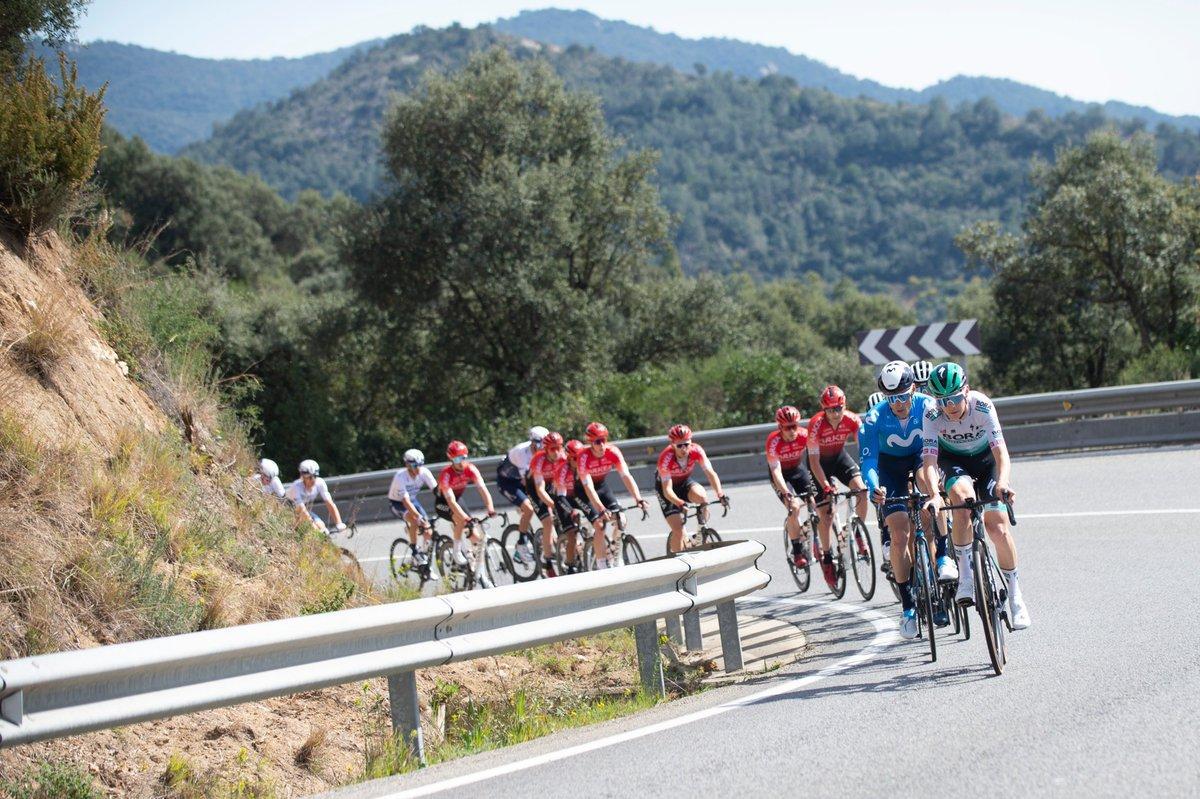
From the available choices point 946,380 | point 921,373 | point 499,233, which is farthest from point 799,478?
point 499,233

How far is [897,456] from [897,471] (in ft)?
0.41

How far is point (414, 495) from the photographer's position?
56.0 ft

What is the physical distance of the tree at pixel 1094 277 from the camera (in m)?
30.0

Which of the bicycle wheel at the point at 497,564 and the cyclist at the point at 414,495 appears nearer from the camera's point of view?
the bicycle wheel at the point at 497,564

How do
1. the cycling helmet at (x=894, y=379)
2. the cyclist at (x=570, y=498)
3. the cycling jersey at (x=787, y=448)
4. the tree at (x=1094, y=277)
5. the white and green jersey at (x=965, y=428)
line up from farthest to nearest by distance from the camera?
the tree at (x=1094, y=277)
the cyclist at (x=570, y=498)
the cycling jersey at (x=787, y=448)
the cycling helmet at (x=894, y=379)
the white and green jersey at (x=965, y=428)

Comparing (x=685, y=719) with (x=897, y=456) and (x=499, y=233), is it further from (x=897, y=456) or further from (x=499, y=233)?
(x=499, y=233)

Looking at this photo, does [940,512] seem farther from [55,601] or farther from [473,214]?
[473,214]

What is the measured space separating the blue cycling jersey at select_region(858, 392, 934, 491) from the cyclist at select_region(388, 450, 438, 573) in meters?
7.83

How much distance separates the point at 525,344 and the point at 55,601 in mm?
26130

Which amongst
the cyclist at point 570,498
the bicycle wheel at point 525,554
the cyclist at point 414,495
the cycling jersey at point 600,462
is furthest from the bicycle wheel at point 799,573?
the cyclist at point 414,495

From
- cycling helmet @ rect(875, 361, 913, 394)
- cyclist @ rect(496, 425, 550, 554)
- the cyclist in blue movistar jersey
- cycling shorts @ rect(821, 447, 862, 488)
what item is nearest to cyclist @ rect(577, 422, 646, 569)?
cyclist @ rect(496, 425, 550, 554)

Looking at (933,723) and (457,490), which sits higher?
(457,490)

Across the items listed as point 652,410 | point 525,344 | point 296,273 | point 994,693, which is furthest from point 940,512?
point 296,273

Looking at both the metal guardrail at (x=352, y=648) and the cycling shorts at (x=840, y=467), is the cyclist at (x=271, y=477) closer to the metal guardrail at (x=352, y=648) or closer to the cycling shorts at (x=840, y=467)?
the cycling shorts at (x=840, y=467)
